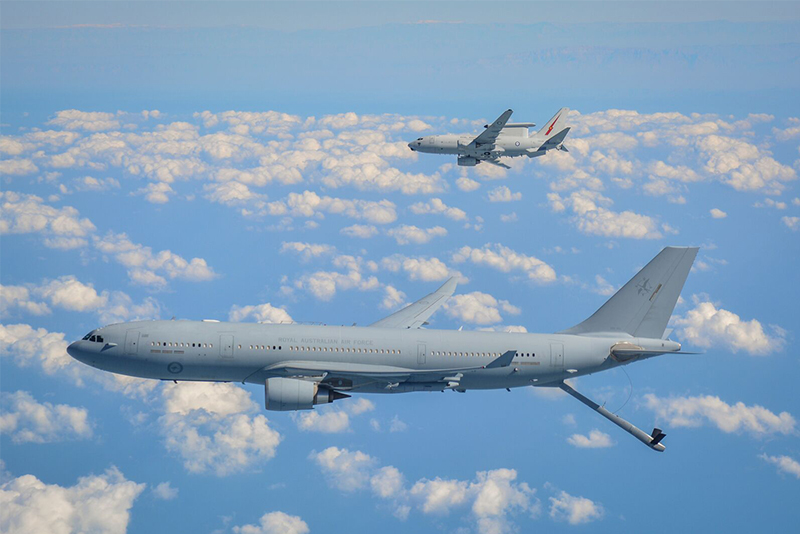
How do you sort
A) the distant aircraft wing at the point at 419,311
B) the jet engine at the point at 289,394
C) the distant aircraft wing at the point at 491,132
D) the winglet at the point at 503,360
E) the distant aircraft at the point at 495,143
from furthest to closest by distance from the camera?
1. the distant aircraft at the point at 495,143
2. the distant aircraft wing at the point at 491,132
3. the distant aircraft wing at the point at 419,311
4. the winglet at the point at 503,360
5. the jet engine at the point at 289,394

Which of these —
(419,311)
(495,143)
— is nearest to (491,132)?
(495,143)

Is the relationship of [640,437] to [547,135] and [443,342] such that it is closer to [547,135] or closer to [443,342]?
[443,342]

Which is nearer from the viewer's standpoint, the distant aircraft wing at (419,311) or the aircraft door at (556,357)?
the aircraft door at (556,357)

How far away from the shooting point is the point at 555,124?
10206 cm

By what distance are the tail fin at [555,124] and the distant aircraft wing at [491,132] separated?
493 inches

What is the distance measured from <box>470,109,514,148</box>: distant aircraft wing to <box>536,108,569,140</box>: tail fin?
41.1ft

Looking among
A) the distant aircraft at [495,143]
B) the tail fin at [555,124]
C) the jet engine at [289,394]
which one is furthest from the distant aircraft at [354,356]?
the tail fin at [555,124]

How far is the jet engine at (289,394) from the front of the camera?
5248 centimetres

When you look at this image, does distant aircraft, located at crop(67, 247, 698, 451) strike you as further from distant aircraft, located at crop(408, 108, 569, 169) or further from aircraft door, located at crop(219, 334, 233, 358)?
distant aircraft, located at crop(408, 108, 569, 169)

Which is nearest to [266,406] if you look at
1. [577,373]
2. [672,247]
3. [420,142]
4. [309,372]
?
[309,372]

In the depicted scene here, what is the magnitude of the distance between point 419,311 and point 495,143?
34.2 meters

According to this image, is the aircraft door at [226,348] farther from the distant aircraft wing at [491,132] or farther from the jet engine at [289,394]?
the distant aircraft wing at [491,132]

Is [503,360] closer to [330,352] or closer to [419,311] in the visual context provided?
[330,352]

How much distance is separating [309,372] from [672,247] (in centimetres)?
3239
